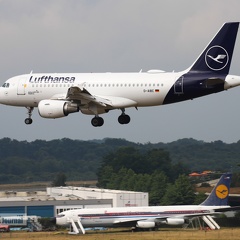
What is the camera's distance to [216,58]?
315 feet

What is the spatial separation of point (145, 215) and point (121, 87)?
2733cm

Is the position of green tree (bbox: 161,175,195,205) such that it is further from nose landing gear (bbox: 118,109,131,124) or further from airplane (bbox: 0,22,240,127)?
airplane (bbox: 0,22,240,127)

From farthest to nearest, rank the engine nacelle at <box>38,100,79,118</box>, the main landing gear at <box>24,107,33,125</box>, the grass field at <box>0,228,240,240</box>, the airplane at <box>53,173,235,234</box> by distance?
the airplane at <box>53,173,235,234</box>
the main landing gear at <box>24,107,33,125</box>
the grass field at <box>0,228,240,240</box>
the engine nacelle at <box>38,100,79,118</box>

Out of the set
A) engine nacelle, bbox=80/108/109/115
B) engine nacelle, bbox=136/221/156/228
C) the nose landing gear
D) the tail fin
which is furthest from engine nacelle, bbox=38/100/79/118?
engine nacelle, bbox=136/221/156/228

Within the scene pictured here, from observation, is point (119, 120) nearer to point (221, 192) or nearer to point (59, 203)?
point (221, 192)

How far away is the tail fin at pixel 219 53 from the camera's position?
9581 centimetres

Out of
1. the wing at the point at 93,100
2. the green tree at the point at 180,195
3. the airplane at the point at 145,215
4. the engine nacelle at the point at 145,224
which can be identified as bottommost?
the engine nacelle at the point at 145,224

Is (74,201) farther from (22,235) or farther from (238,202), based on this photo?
(22,235)

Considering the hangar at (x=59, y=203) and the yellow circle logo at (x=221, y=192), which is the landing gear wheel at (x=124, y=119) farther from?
the hangar at (x=59, y=203)

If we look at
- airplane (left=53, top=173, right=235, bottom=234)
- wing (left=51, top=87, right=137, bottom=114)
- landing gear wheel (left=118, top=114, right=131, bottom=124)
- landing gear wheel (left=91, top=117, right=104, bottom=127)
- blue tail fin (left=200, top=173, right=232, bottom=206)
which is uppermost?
wing (left=51, top=87, right=137, bottom=114)

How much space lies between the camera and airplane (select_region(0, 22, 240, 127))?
94375mm

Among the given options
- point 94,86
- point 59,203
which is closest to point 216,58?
point 94,86

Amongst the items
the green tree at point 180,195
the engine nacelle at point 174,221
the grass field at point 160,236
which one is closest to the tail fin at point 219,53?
the grass field at point 160,236

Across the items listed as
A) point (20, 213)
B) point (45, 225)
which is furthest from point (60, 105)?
point (20, 213)
